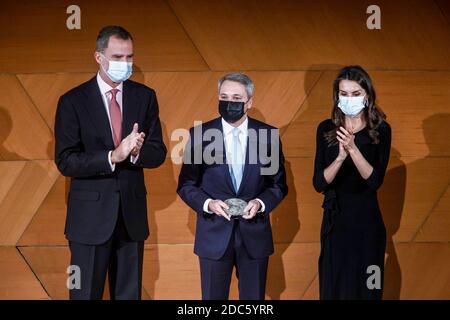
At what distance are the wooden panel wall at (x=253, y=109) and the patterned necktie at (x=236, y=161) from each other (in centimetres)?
75

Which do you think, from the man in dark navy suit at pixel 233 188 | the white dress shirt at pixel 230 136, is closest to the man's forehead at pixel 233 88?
the man in dark navy suit at pixel 233 188

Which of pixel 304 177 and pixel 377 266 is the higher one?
pixel 304 177

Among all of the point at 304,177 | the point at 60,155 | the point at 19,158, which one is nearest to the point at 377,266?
the point at 304,177

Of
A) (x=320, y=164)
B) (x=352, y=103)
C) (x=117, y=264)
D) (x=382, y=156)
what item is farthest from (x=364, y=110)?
(x=117, y=264)

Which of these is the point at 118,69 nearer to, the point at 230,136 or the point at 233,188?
the point at 230,136

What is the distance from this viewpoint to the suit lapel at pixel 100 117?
412cm

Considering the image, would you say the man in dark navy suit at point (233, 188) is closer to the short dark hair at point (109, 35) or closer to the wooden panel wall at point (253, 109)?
the short dark hair at point (109, 35)

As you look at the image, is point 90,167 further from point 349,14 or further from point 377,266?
point 349,14

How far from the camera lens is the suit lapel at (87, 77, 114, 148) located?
412 centimetres

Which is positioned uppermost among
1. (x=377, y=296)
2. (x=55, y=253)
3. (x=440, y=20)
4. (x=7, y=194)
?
(x=440, y=20)

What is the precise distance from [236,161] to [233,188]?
0.50 feet

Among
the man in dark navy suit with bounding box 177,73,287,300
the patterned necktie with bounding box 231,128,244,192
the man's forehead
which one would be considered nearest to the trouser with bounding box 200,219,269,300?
the man in dark navy suit with bounding box 177,73,287,300

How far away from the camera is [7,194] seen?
16.1ft

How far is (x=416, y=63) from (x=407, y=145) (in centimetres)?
52
